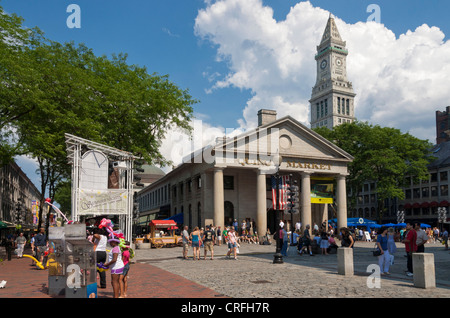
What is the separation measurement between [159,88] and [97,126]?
1056 cm

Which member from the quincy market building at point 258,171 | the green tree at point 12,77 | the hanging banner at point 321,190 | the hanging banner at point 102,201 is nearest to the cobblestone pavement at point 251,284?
the hanging banner at point 102,201

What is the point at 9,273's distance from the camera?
16875 mm

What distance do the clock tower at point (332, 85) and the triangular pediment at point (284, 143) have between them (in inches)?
4235

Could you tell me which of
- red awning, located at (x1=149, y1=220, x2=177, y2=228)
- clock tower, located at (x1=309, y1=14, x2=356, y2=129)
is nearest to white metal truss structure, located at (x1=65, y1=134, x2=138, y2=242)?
red awning, located at (x1=149, y1=220, x2=177, y2=228)

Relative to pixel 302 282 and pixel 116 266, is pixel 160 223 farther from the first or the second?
pixel 116 266

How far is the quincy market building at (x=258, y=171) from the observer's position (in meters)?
41.1

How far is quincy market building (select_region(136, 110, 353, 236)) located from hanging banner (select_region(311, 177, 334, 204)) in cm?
50

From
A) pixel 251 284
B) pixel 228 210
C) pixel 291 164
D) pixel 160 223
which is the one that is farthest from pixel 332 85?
pixel 251 284

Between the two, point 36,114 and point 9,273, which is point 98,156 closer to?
point 9,273

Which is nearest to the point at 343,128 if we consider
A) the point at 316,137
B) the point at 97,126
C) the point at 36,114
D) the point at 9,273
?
the point at 316,137

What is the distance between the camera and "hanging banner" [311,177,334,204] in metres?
46.0

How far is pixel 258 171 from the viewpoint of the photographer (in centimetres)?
4219

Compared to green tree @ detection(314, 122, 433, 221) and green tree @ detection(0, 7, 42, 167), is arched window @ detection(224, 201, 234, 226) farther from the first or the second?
green tree @ detection(0, 7, 42, 167)

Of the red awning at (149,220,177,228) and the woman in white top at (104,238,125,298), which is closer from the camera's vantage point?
the woman in white top at (104,238,125,298)
